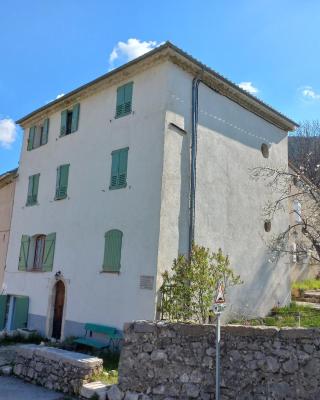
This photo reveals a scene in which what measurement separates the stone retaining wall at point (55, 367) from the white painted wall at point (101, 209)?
8.83ft

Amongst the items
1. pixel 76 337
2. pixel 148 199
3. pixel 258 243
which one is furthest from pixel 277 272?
pixel 76 337

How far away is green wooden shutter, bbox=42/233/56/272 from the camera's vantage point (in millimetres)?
14023

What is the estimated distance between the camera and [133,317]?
10.6 metres

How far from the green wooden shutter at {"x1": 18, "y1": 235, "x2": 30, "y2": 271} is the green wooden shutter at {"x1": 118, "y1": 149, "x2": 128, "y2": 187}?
5543 mm

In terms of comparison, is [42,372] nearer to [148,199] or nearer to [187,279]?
[187,279]

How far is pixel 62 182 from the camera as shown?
14406 millimetres

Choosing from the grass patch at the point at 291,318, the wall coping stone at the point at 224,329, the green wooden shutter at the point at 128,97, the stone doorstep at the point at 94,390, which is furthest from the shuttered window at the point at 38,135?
the wall coping stone at the point at 224,329

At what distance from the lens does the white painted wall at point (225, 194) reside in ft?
36.7

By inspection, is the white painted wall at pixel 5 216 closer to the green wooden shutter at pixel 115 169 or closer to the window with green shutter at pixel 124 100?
the green wooden shutter at pixel 115 169

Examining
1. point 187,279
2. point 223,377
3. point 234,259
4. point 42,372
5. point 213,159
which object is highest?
point 213,159

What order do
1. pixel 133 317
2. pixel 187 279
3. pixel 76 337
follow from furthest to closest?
pixel 76 337 → pixel 133 317 → pixel 187 279

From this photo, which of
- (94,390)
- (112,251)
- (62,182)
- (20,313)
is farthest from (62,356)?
(62,182)

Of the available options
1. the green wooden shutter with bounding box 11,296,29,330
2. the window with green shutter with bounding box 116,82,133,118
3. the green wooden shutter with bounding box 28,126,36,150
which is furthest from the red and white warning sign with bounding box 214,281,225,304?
the green wooden shutter with bounding box 28,126,36,150

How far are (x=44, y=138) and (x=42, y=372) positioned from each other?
33.4ft
